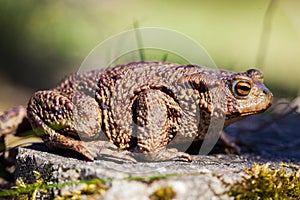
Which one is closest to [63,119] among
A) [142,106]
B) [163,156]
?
[142,106]

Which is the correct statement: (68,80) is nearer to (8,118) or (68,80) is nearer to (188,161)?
(8,118)

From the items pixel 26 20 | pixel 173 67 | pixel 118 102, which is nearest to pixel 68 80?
pixel 118 102

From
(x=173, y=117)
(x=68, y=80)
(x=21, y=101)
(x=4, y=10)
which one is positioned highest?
(x=4, y=10)

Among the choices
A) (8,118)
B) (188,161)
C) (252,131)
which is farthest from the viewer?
(252,131)

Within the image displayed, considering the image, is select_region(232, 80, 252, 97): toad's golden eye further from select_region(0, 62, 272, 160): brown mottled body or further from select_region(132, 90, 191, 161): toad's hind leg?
select_region(132, 90, 191, 161): toad's hind leg

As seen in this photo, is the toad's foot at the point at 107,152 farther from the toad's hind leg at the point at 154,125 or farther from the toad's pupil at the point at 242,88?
the toad's pupil at the point at 242,88

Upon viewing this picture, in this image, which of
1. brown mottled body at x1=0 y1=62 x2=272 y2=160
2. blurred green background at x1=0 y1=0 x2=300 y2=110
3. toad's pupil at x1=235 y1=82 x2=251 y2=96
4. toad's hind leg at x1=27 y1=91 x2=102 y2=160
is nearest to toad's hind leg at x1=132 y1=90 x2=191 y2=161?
brown mottled body at x1=0 y1=62 x2=272 y2=160

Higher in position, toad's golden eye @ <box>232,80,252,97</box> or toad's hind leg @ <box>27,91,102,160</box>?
toad's golden eye @ <box>232,80,252,97</box>
